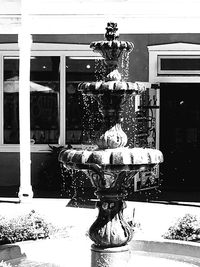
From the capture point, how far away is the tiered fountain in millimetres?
6426

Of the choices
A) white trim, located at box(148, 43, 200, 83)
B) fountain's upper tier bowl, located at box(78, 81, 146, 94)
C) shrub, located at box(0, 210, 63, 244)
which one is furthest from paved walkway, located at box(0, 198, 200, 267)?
white trim, located at box(148, 43, 200, 83)

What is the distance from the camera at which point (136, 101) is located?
550 inches

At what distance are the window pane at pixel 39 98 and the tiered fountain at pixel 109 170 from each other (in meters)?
8.33

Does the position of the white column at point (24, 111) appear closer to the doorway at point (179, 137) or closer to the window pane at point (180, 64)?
the window pane at point (180, 64)

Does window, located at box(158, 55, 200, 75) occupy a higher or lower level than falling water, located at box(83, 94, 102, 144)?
higher

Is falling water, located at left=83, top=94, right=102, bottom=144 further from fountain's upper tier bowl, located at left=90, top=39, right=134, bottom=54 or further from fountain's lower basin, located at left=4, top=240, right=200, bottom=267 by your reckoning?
fountain's upper tier bowl, located at left=90, top=39, right=134, bottom=54

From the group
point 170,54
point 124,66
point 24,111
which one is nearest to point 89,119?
point 124,66

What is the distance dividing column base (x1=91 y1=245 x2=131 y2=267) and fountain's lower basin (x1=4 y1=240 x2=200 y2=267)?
3.47 feet

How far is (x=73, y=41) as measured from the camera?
14.9 m

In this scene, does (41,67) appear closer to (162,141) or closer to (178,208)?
(162,141)

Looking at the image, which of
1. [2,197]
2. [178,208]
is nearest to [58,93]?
[2,197]

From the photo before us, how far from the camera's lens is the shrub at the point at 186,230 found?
861cm

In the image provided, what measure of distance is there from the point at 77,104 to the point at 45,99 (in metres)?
0.78
